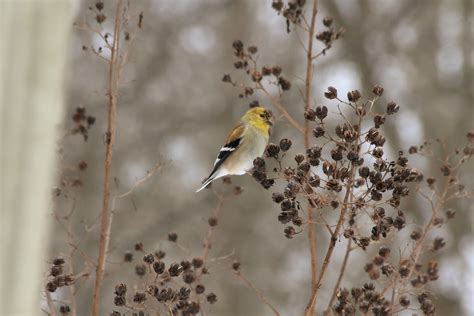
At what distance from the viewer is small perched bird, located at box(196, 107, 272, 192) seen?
4.03m

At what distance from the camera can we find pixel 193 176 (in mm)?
10531

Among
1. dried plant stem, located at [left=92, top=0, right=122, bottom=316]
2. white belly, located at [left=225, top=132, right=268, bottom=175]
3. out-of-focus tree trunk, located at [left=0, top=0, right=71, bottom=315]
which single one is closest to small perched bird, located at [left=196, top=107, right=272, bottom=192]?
white belly, located at [left=225, top=132, right=268, bottom=175]

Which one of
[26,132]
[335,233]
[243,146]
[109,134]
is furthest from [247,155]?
[26,132]

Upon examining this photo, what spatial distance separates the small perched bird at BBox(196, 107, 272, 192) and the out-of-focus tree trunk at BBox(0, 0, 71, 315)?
3191mm

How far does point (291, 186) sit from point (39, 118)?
45.1 inches

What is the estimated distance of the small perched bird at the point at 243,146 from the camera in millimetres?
4027

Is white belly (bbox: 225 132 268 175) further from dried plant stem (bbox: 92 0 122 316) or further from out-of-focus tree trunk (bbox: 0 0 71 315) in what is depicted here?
out-of-focus tree trunk (bbox: 0 0 71 315)

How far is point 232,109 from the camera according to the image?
934 cm

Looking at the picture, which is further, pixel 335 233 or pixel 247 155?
pixel 247 155

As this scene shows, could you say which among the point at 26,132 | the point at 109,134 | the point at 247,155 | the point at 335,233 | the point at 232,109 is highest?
the point at 232,109

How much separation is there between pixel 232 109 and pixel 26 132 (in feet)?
28.5

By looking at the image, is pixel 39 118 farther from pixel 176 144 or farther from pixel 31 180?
pixel 176 144

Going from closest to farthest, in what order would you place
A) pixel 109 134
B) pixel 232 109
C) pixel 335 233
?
pixel 335 233, pixel 109 134, pixel 232 109

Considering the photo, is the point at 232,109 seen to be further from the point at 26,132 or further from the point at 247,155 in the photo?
the point at 26,132
